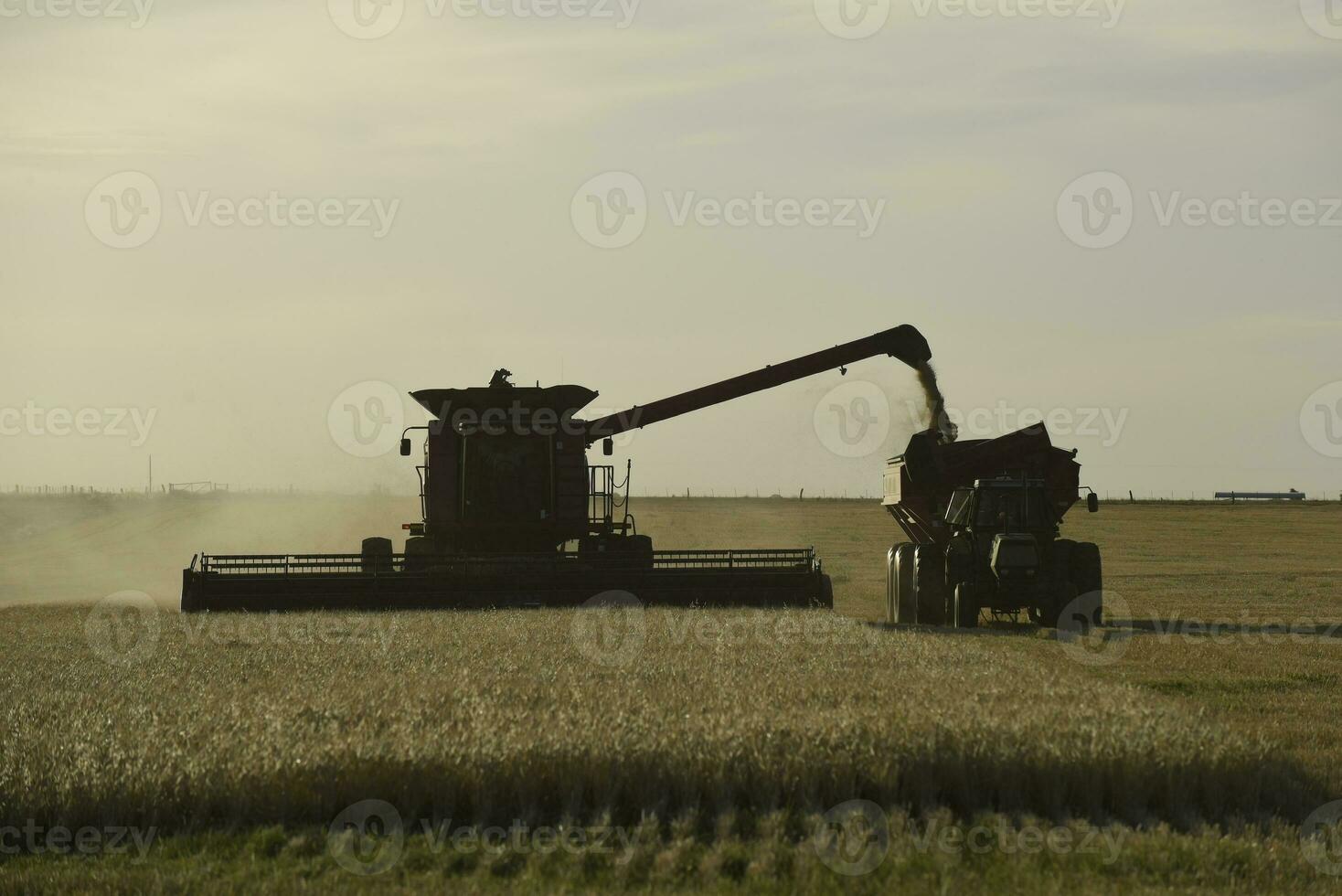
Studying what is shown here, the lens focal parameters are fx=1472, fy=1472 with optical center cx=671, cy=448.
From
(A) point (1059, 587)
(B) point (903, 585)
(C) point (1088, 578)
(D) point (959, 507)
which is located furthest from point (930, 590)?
(C) point (1088, 578)

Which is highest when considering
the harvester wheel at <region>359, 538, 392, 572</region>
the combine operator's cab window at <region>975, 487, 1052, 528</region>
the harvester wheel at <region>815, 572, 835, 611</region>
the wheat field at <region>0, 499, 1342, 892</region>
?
the combine operator's cab window at <region>975, 487, 1052, 528</region>

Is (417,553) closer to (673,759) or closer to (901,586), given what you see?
(901,586)

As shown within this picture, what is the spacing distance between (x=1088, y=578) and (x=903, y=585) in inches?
98.4

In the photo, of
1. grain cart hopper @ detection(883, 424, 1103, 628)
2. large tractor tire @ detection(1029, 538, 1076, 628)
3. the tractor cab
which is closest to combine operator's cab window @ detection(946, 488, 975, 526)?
grain cart hopper @ detection(883, 424, 1103, 628)

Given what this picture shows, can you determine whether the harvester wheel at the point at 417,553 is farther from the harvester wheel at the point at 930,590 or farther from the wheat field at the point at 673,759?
the wheat field at the point at 673,759

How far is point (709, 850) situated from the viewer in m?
7.46

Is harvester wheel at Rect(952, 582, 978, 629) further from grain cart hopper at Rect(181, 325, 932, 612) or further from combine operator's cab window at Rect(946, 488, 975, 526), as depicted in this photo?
grain cart hopper at Rect(181, 325, 932, 612)

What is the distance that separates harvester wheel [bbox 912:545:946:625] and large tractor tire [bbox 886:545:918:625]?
0.15 metres

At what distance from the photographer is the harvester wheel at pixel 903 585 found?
1992 cm

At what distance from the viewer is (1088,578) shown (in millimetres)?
19234

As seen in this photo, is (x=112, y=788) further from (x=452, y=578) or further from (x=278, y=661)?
(x=452, y=578)

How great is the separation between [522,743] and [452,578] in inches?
503

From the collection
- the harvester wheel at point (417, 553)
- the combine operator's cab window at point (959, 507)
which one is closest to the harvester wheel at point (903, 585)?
the combine operator's cab window at point (959, 507)

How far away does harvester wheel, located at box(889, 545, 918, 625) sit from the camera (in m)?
19.9
